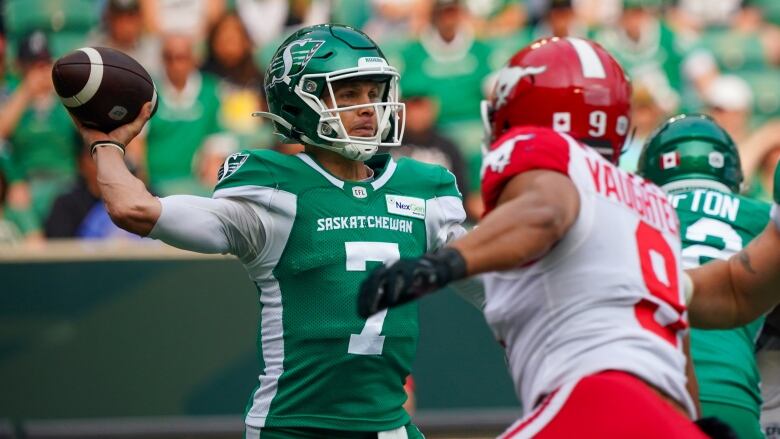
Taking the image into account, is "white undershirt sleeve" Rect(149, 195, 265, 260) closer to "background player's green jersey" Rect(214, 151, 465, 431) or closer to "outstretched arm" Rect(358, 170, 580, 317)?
"background player's green jersey" Rect(214, 151, 465, 431)

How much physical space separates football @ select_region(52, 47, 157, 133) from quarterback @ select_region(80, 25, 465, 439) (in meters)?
0.05

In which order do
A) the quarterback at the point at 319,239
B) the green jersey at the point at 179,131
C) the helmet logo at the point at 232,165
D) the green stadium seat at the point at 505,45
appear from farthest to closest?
1. the green stadium seat at the point at 505,45
2. the green jersey at the point at 179,131
3. the helmet logo at the point at 232,165
4. the quarterback at the point at 319,239

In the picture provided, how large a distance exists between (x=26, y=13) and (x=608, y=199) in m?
7.38

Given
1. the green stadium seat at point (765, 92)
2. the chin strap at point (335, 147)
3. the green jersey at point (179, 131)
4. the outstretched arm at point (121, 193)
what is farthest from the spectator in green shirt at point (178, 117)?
the outstretched arm at point (121, 193)

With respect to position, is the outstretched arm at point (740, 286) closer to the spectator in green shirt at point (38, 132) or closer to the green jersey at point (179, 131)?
the green jersey at point (179, 131)

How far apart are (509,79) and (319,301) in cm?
112

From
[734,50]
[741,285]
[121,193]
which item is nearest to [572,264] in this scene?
[741,285]

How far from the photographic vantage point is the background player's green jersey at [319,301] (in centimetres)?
376

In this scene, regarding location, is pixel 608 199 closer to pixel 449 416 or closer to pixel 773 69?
pixel 449 416

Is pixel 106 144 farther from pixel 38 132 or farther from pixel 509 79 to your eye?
pixel 38 132

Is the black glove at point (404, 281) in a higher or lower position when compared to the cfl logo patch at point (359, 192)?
higher

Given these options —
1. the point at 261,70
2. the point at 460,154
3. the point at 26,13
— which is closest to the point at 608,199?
the point at 460,154

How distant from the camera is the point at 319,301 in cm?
378

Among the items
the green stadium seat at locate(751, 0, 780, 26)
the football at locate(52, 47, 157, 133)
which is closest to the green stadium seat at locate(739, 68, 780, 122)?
the green stadium seat at locate(751, 0, 780, 26)
